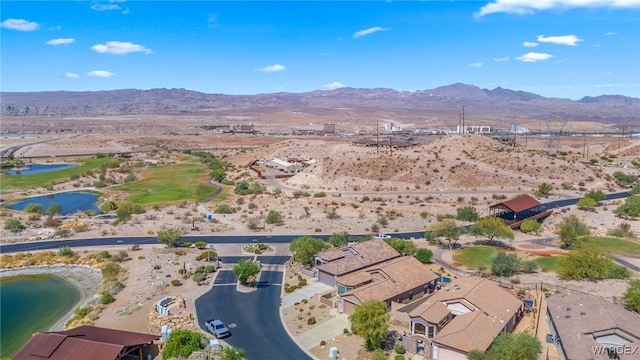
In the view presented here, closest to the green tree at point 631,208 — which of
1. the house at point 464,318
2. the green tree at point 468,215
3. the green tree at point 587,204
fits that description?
the green tree at point 587,204

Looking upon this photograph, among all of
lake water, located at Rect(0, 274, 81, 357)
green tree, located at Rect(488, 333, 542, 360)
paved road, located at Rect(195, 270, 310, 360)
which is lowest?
lake water, located at Rect(0, 274, 81, 357)

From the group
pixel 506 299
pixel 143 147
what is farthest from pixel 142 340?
pixel 143 147

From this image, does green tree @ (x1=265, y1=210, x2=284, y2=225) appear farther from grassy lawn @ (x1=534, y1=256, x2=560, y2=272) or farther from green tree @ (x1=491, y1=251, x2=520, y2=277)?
grassy lawn @ (x1=534, y1=256, x2=560, y2=272)

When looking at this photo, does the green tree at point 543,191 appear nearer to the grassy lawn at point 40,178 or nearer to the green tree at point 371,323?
the green tree at point 371,323

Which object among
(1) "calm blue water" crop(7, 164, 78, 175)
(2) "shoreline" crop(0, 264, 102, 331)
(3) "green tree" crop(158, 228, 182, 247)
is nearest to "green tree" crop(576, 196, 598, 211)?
(3) "green tree" crop(158, 228, 182, 247)

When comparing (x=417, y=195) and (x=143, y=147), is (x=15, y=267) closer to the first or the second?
(x=417, y=195)

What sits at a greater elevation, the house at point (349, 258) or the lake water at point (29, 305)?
the house at point (349, 258)
